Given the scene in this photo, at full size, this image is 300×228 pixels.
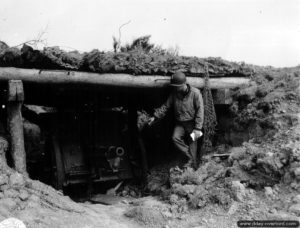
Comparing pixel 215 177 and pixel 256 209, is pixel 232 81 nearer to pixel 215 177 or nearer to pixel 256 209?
pixel 215 177

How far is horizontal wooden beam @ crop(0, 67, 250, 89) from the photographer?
6180 mm

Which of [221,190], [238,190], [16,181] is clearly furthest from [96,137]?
[238,190]

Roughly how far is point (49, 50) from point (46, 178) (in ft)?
11.6

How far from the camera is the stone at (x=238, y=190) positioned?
5473mm

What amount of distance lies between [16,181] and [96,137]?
3.35 meters

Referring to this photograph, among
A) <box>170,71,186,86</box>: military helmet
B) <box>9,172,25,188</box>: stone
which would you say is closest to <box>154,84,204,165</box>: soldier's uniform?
<box>170,71,186,86</box>: military helmet

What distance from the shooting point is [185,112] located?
7324mm

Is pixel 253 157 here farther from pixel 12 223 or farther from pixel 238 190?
pixel 12 223

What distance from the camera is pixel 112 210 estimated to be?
5.92 meters

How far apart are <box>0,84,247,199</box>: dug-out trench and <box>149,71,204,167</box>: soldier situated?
0.51 meters

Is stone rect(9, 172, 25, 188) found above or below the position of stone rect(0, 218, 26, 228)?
above

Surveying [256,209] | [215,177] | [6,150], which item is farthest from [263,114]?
[6,150]

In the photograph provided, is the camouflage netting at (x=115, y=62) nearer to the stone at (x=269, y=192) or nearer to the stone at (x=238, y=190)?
the stone at (x=238, y=190)

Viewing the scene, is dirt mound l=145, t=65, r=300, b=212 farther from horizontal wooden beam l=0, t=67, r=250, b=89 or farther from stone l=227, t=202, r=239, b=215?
horizontal wooden beam l=0, t=67, r=250, b=89
